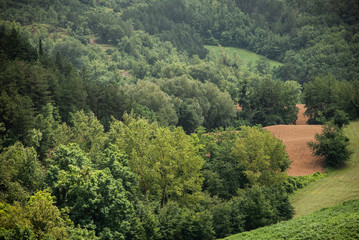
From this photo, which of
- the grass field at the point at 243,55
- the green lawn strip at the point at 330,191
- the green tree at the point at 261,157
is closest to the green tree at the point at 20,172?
the green tree at the point at 261,157

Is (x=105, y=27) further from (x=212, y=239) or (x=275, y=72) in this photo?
(x=212, y=239)

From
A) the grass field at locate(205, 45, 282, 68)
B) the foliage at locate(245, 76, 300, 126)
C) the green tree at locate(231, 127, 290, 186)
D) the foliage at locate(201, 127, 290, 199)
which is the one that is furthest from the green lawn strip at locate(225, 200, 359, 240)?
the grass field at locate(205, 45, 282, 68)

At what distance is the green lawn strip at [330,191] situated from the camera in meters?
50.8

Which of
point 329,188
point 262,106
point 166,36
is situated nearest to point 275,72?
point 166,36

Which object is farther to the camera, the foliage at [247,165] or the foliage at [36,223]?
the foliage at [247,165]

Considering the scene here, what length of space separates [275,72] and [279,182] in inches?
4616

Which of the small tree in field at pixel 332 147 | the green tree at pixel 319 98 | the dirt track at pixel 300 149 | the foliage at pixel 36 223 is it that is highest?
the green tree at pixel 319 98

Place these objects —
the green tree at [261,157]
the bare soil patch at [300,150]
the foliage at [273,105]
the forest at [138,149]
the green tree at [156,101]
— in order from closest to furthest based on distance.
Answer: the forest at [138,149] < the green tree at [261,157] < the bare soil patch at [300,150] < the green tree at [156,101] < the foliage at [273,105]

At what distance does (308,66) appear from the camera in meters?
152

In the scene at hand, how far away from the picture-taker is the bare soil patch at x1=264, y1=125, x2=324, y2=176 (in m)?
64.9

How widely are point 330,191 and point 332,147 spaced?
402 inches

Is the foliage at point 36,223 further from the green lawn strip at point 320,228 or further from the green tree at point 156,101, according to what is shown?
the green tree at point 156,101

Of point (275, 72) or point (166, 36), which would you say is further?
point (166, 36)

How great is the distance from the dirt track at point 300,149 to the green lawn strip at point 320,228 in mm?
23101
